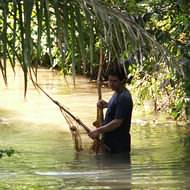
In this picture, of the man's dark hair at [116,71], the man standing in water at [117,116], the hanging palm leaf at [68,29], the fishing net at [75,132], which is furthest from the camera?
the fishing net at [75,132]

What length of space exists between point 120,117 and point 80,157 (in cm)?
139

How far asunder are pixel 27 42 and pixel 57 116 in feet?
41.5

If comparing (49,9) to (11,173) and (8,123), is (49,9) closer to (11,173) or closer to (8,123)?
(11,173)

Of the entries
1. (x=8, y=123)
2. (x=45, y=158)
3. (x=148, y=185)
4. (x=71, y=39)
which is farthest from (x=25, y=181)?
(x=8, y=123)

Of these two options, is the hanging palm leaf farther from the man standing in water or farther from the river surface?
the man standing in water

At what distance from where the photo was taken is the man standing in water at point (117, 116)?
8.38 metres

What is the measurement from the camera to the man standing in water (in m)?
8.38

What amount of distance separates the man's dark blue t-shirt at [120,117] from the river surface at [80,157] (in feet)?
0.61

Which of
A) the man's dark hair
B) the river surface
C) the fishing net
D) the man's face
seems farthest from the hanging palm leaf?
the fishing net

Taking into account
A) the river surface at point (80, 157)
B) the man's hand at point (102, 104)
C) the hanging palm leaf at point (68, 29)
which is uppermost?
the hanging palm leaf at point (68, 29)

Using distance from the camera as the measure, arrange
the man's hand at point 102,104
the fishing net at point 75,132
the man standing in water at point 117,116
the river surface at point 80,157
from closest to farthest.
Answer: the river surface at point 80,157, the man standing in water at point 117,116, the man's hand at point 102,104, the fishing net at point 75,132

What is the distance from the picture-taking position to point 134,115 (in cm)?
1644

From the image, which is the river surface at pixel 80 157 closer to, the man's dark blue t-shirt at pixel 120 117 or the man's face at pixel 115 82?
the man's dark blue t-shirt at pixel 120 117

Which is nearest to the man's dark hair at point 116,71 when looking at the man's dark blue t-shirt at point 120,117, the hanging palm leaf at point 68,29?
the man's dark blue t-shirt at point 120,117
